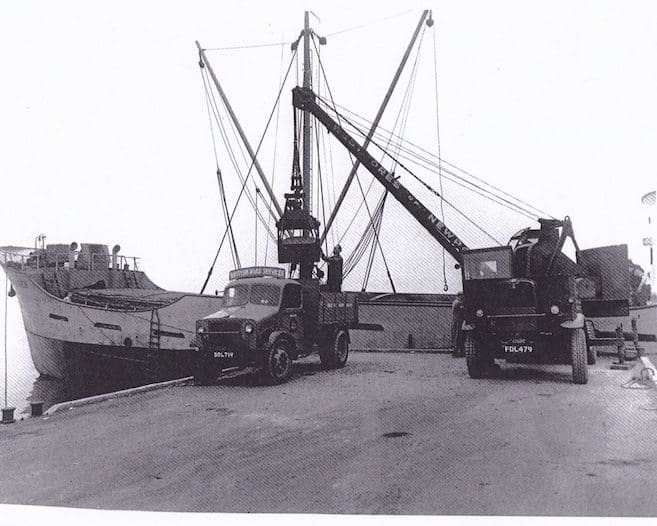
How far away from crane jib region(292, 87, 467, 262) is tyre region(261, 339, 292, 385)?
875cm

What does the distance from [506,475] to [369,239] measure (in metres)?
13.4

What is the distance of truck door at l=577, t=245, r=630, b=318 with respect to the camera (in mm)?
11930

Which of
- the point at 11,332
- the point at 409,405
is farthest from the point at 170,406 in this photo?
the point at 11,332

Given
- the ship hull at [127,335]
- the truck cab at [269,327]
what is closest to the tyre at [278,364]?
the truck cab at [269,327]

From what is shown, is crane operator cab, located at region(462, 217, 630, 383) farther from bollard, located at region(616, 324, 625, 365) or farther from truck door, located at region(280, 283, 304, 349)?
truck door, located at region(280, 283, 304, 349)

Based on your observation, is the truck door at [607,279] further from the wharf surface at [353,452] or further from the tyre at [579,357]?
the wharf surface at [353,452]

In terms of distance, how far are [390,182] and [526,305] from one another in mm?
8874

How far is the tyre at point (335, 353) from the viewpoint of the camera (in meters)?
12.2

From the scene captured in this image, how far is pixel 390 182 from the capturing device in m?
17.9

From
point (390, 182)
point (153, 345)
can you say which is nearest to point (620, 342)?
point (390, 182)

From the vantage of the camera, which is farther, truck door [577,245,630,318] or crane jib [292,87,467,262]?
crane jib [292,87,467,262]

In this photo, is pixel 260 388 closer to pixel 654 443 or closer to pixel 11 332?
pixel 654 443

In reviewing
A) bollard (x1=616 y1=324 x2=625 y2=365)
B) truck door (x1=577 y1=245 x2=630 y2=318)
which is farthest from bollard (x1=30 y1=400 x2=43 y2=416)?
truck door (x1=577 y1=245 x2=630 y2=318)

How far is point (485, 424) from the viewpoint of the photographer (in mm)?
6297
